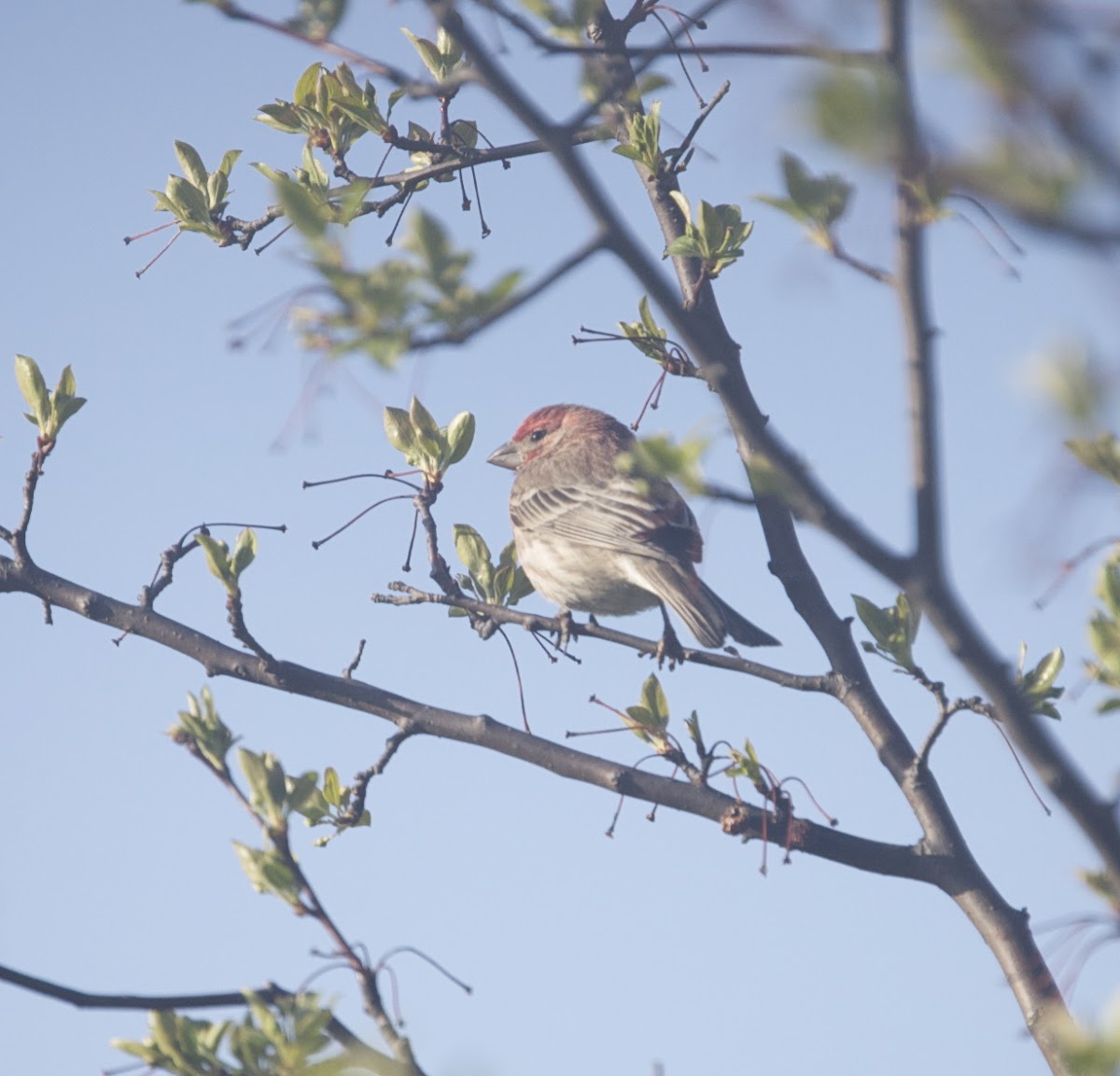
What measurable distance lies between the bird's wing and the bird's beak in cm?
144

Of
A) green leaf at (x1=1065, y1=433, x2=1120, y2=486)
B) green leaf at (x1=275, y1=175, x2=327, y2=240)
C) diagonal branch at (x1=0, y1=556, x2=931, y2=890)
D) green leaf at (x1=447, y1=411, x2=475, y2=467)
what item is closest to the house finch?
green leaf at (x1=447, y1=411, x2=475, y2=467)

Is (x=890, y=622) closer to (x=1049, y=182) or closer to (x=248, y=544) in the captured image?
(x=248, y=544)

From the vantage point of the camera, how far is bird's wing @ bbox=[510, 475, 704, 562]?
6926 mm

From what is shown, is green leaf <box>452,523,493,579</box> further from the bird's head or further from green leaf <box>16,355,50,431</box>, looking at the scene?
A: the bird's head

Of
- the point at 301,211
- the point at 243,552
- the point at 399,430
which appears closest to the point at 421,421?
the point at 399,430

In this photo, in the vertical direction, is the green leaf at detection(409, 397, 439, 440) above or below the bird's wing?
below

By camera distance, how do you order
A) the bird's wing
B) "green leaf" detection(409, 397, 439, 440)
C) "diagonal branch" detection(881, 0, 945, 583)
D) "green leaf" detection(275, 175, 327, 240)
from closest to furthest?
"diagonal branch" detection(881, 0, 945, 583) → "green leaf" detection(275, 175, 327, 240) → "green leaf" detection(409, 397, 439, 440) → the bird's wing

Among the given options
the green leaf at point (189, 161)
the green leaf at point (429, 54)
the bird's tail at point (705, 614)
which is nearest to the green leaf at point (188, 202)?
the green leaf at point (189, 161)

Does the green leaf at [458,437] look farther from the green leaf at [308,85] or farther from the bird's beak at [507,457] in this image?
the bird's beak at [507,457]

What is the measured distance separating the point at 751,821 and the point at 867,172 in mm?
2707

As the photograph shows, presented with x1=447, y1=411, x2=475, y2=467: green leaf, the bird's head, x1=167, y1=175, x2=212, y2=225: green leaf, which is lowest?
x1=447, y1=411, x2=475, y2=467: green leaf

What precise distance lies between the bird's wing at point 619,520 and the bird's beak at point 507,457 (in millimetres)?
1437

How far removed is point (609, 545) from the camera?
22.9 ft

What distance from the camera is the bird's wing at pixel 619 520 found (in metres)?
6.93
